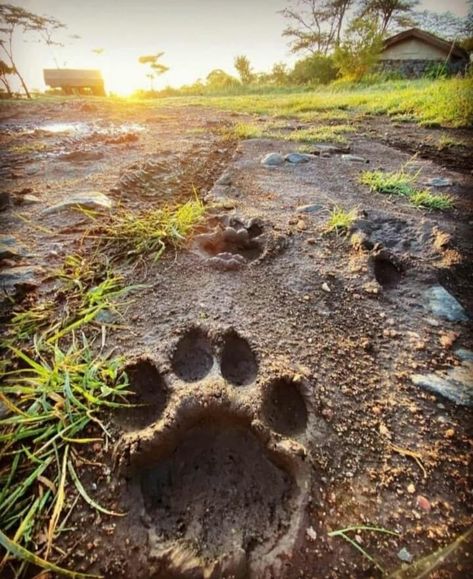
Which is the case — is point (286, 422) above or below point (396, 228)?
below

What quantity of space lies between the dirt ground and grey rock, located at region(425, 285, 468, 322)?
3 cm

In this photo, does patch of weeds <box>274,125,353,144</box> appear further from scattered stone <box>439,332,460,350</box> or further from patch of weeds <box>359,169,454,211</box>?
scattered stone <box>439,332,460,350</box>

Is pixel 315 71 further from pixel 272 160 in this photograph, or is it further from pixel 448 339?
pixel 448 339

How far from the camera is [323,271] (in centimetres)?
154

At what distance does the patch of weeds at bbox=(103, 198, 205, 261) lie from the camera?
166cm

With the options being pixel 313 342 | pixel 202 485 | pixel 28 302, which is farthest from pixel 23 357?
pixel 313 342

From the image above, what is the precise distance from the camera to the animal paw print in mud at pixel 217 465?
0.76 metres

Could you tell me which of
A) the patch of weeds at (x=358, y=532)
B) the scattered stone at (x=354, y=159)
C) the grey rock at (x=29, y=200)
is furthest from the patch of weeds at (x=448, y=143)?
the grey rock at (x=29, y=200)

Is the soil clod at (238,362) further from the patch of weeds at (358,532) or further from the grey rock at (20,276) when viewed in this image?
the grey rock at (20,276)

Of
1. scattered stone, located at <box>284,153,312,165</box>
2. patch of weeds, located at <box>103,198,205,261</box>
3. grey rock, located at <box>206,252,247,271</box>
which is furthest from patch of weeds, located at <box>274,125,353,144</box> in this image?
grey rock, located at <box>206,252,247,271</box>

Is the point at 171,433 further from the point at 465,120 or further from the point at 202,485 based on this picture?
the point at 465,120

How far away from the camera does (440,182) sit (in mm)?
2457

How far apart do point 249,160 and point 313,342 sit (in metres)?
2.32

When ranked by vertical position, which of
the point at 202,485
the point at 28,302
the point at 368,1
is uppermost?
the point at 368,1
